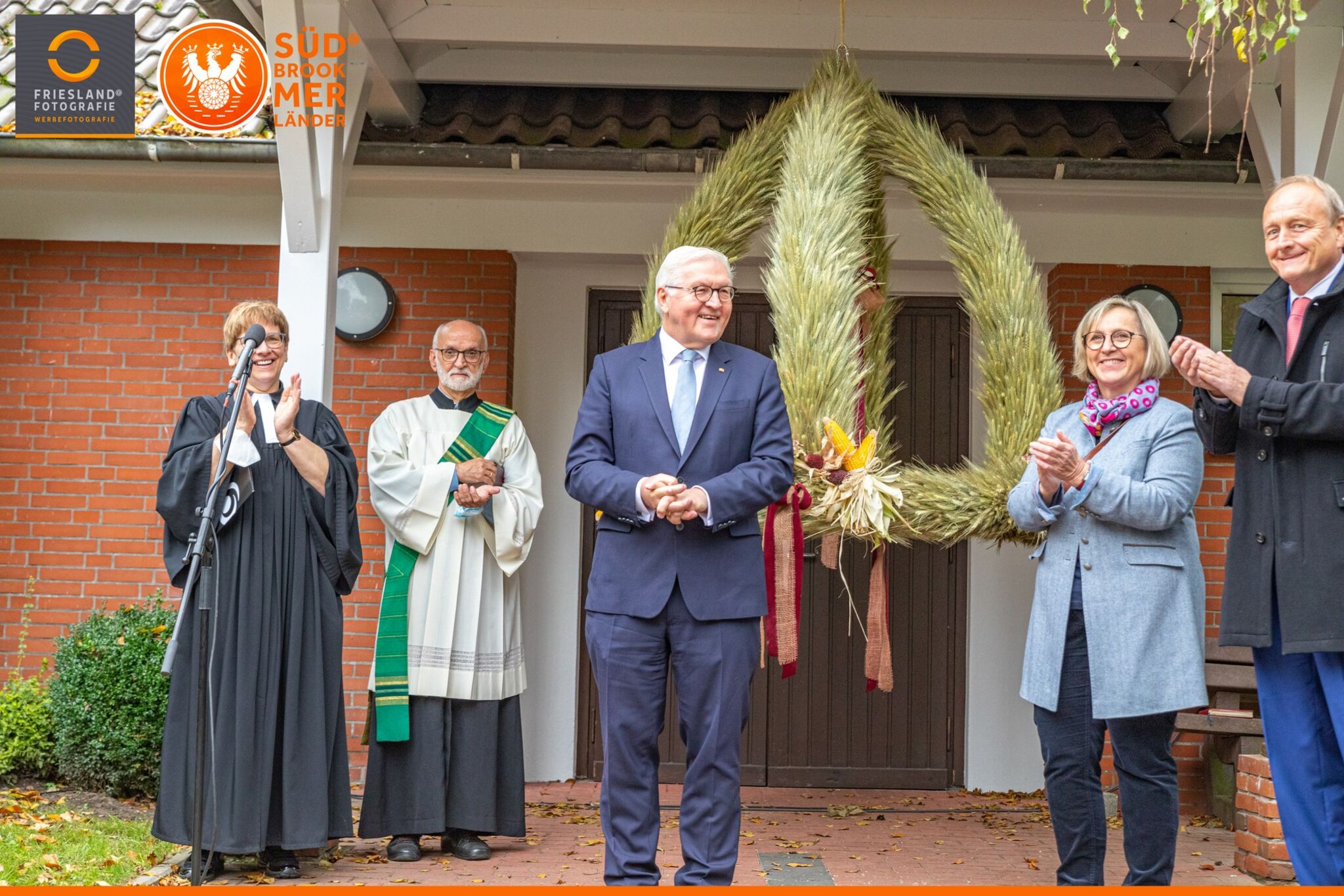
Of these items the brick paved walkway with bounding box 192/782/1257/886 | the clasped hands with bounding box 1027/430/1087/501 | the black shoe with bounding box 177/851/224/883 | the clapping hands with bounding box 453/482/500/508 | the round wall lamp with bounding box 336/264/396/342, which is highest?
the round wall lamp with bounding box 336/264/396/342

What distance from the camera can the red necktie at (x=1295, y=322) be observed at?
317 centimetres

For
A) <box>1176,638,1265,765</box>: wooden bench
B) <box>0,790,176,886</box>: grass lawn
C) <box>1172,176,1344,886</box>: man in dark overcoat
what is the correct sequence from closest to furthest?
<box>1172,176,1344,886</box>: man in dark overcoat
<box>0,790,176,886</box>: grass lawn
<box>1176,638,1265,765</box>: wooden bench

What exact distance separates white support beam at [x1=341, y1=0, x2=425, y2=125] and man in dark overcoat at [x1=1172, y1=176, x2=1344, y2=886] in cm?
384

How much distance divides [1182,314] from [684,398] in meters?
4.17

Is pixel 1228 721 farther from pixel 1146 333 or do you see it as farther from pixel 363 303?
pixel 363 303

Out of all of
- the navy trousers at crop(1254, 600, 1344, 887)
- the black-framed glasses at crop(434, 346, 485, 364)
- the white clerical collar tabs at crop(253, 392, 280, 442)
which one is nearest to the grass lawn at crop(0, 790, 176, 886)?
the white clerical collar tabs at crop(253, 392, 280, 442)

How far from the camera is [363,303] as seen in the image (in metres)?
6.81

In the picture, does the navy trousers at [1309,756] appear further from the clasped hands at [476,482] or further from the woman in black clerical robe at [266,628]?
the woman in black clerical robe at [266,628]

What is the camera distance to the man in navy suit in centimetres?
338

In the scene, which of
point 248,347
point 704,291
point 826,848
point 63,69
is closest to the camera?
point 704,291

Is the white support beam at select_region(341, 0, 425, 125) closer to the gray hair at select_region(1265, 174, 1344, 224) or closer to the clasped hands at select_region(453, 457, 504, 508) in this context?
the clasped hands at select_region(453, 457, 504, 508)

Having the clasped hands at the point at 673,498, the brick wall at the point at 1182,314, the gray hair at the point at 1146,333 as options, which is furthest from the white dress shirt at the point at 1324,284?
the brick wall at the point at 1182,314

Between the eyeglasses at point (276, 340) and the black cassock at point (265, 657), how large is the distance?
234 millimetres

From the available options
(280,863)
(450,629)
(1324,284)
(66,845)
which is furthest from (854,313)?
(66,845)
